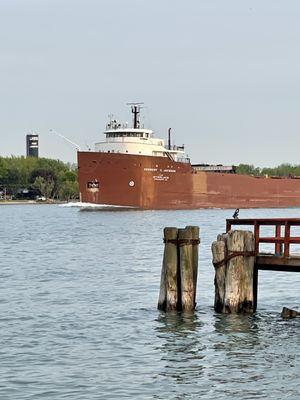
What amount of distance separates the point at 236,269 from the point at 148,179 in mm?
79393

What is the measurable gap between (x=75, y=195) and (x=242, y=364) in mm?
178854

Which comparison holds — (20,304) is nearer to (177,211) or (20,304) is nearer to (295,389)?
(295,389)

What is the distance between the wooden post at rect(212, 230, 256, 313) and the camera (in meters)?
21.3

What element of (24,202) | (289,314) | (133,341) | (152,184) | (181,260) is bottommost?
(133,341)

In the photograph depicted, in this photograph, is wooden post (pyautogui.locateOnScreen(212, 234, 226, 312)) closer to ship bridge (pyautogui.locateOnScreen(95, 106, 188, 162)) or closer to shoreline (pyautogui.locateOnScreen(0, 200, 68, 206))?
ship bridge (pyautogui.locateOnScreen(95, 106, 188, 162))

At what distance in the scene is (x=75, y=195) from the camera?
196m

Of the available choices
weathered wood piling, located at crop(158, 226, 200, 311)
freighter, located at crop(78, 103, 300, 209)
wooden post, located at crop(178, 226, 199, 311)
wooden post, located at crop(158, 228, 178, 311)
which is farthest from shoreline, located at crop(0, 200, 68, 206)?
wooden post, located at crop(178, 226, 199, 311)

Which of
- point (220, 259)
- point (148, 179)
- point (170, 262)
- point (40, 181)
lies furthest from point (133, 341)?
point (40, 181)

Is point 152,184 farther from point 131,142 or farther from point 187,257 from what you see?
point 187,257

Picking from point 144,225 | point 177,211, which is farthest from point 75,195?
point 144,225

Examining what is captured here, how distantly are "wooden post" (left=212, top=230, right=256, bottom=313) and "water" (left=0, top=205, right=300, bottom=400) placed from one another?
401 millimetres

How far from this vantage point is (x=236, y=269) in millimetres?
21297

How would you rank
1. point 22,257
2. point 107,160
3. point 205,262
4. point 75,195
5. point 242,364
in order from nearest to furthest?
point 242,364 → point 205,262 → point 22,257 → point 107,160 → point 75,195

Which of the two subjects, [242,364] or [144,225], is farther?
[144,225]
